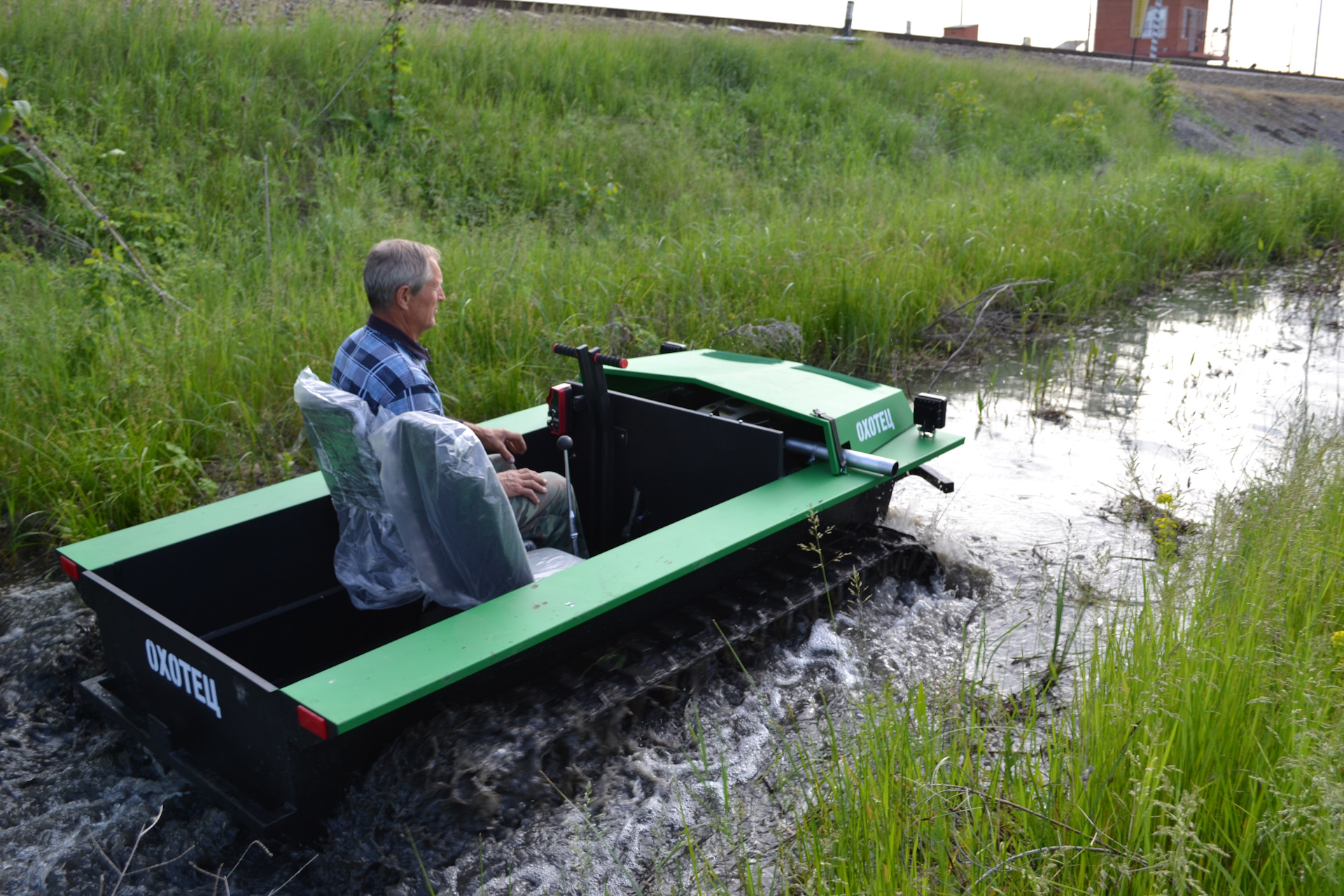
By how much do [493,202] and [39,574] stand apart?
551 cm

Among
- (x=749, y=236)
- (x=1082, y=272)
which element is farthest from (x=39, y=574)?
(x=1082, y=272)

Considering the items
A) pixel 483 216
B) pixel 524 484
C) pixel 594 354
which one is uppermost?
pixel 483 216

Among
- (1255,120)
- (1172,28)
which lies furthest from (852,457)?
(1172,28)

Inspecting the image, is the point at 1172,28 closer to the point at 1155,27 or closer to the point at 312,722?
the point at 1155,27

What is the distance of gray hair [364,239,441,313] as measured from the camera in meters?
3.01

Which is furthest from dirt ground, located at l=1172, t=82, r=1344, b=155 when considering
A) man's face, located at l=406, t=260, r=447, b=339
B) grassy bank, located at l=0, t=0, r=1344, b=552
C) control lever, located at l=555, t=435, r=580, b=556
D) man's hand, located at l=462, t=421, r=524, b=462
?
man's face, located at l=406, t=260, r=447, b=339

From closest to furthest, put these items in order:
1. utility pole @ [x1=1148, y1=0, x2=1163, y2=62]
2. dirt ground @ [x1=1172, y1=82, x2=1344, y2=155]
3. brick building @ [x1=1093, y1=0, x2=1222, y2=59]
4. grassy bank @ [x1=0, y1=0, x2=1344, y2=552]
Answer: grassy bank @ [x1=0, y1=0, x2=1344, y2=552] → dirt ground @ [x1=1172, y1=82, x2=1344, y2=155] → utility pole @ [x1=1148, y1=0, x2=1163, y2=62] → brick building @ [x1=1093, y1=0, x2=1222, y2=59]

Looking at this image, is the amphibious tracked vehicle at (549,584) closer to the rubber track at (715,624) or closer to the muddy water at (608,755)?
the rubber track at (715,624)

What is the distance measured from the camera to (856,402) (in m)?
3.82

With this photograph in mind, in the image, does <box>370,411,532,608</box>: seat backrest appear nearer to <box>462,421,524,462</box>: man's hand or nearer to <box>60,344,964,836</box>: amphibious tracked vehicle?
<box>60,344,964,836</box>: amphibious tracked vehicle

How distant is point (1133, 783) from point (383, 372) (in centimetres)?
215

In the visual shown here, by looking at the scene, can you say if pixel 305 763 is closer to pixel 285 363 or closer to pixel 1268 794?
pixel 1268 794

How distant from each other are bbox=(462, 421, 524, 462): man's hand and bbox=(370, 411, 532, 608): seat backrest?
53cm

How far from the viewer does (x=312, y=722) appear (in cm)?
219
